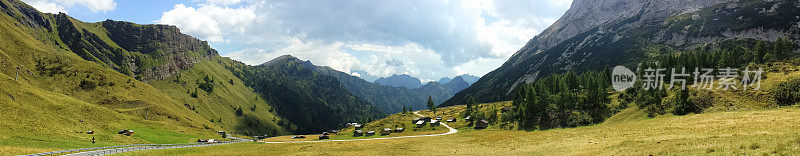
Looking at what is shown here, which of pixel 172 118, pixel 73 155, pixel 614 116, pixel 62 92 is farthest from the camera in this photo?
pixel 172 118

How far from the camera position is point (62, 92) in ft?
455

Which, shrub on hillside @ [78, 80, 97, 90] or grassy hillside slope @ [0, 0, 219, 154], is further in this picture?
shrub on hillside @ [78, 80, 97, 90]

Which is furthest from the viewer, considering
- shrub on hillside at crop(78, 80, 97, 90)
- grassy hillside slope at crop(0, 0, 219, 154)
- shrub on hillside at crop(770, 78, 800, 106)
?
shrub on hillside at crop(78, 80, 97, 90)

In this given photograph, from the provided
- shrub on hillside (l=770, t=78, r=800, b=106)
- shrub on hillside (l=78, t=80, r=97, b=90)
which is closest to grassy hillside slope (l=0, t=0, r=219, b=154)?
shrub on hillside (l=78, t=80, r=97, b=90)

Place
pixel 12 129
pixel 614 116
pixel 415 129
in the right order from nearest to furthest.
Result: pixel 12 129 < pixel 614 116 < pixel 415 129

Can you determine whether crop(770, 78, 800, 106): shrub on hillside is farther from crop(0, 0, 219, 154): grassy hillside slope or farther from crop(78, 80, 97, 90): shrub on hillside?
crop(78, 80, 97, 90): shrub on hillside

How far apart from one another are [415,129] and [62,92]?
158 metres

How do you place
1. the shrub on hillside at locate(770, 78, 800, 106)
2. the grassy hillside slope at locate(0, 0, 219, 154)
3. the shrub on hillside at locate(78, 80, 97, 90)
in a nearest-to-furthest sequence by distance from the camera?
the shrub on hillside at locate(770, 78, 800, 106) → the grassy hillside slope at locate(0, 0, 219, 154) → the shrub on hillside at locate(78, 80, 97, 90)

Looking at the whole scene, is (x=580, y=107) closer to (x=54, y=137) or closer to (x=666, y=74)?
(x=666, y=74)

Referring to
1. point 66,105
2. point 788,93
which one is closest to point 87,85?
point 66,105

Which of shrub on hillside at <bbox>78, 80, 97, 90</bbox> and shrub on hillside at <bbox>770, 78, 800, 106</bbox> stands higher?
shrub on hillside at <bbox>78, 80, 97, 90</bbox>

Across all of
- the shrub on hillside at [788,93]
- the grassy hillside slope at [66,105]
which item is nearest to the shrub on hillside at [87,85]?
the grassy hillside slope at [66,105]

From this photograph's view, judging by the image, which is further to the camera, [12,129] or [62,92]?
[62,92]

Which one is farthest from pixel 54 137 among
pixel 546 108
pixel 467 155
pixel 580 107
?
pixel 580 107
